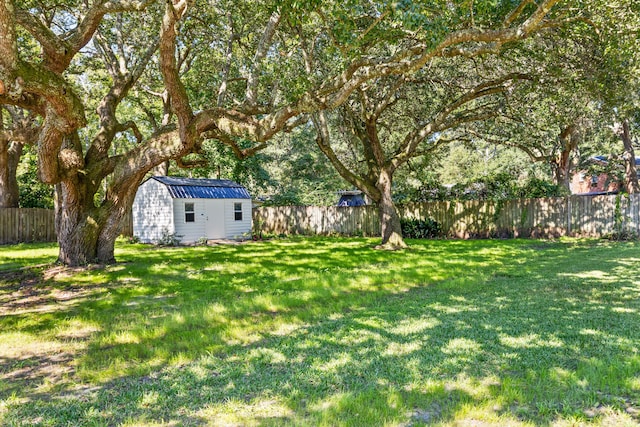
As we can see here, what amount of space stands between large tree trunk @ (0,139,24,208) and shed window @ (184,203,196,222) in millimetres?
7655

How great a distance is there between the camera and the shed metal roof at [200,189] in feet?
59.9

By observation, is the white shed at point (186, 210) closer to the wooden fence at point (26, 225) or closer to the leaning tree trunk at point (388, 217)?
the wooden fence at point (26, 225)

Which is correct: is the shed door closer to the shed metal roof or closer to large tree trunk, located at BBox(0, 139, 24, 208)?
the shed metal roof

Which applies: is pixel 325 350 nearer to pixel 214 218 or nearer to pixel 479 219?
pixel 479 219

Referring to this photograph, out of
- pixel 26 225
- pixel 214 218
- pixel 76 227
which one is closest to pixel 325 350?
pixel 76 227

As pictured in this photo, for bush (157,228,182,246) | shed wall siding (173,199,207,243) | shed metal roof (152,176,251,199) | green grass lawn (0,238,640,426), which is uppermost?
shed metal roof (152,176,251,199)

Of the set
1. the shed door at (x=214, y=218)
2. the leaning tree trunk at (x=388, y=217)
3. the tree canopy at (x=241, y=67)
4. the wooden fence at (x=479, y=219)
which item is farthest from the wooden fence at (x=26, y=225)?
the leaning tree trunk at (x=388, y=217)

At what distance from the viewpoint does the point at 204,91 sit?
14.9m

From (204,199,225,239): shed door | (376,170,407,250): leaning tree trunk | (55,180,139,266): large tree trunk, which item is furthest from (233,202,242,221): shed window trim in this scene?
(55,180,139,266): large tree trunk

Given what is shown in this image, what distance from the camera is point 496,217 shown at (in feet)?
60.1

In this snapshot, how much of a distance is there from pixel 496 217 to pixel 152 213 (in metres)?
14.8

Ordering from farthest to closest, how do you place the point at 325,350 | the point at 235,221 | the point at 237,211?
the point at 237,211 < the point at 235,221 < the point at 325,350

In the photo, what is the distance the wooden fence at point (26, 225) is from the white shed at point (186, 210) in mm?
1093

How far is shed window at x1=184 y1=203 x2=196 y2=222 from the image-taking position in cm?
1845
